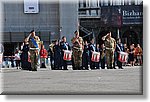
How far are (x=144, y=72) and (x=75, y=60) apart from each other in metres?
5.94

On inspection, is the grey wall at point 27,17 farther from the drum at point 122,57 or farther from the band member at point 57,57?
the drum at point 122,57

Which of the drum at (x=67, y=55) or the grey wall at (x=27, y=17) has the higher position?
the grey wall at (x=27, y=17)

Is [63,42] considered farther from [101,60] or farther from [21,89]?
[21,89]

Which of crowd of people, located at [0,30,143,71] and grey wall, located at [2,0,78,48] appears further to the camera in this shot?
crowd of people, located at [0,30,143,71]

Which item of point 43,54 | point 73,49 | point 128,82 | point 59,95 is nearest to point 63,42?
point 73,49

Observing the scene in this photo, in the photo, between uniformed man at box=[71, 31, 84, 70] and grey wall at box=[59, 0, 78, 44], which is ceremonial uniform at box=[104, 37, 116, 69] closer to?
uniformed man at box=[71, 31, 84, 70]

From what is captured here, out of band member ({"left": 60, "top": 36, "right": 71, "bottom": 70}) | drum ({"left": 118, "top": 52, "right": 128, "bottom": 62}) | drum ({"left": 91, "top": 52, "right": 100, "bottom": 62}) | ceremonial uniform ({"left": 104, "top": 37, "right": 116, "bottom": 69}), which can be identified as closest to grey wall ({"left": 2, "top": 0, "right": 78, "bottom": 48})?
band member ({"left": 60, "top": 36, "right": 71, "bottom": 70})

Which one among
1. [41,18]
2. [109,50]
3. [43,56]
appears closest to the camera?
[109,50]

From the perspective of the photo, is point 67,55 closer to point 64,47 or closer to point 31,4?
point 64,47

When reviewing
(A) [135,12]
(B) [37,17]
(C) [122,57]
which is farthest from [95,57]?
(B) [37,17]

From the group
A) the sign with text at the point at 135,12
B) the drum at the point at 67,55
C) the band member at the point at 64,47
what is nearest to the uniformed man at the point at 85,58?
the drum at the point at 67,55

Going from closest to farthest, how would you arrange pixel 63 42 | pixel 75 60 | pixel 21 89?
pixel 21 89, pixel 75 60, pixel 63 42

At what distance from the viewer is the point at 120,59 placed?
12922 millimetres

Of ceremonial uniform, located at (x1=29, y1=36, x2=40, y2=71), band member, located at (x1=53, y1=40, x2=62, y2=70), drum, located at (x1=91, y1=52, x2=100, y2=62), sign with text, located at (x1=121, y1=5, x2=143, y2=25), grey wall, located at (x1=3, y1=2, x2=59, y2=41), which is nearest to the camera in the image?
sign with text, located at (x1=121, y1=5, x2=143, y2=25)
